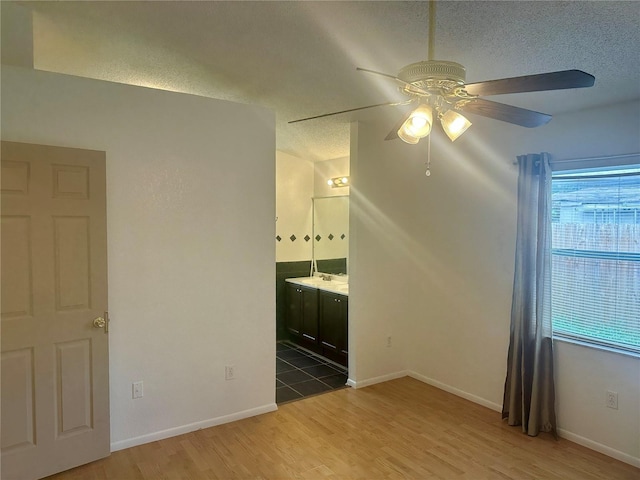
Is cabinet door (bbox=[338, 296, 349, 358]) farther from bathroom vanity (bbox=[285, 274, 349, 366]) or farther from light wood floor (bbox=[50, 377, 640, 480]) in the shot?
light wood floor (bbox=[50, 377, 640, 480])

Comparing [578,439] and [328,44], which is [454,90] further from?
[578,439]

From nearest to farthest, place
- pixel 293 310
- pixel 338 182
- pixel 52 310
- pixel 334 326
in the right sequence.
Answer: pixel 52 310 < pixel 334 326 < pixel 338 182 < pixel 293 310

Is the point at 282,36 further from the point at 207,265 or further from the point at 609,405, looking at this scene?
the point at 609,405

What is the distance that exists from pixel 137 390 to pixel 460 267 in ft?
9.86

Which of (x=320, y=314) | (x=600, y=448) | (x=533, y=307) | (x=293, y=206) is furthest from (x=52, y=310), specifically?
(x=600, y=448)

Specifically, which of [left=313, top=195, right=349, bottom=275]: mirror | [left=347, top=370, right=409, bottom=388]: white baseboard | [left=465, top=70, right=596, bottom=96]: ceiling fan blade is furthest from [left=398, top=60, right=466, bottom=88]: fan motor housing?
[left=313, top=195, right=349, bottom=275]: mirror

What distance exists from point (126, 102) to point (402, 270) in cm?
307

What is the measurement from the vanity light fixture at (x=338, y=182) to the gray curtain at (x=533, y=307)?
2.45 m

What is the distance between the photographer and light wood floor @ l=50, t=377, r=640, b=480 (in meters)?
2.83

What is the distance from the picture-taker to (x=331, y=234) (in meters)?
5.99

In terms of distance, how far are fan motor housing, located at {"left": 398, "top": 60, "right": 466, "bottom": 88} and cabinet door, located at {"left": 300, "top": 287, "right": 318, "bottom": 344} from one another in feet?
12.1

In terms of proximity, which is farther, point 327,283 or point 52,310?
point 327,283

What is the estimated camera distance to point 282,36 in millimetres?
2828

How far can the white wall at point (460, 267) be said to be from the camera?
3.16m
